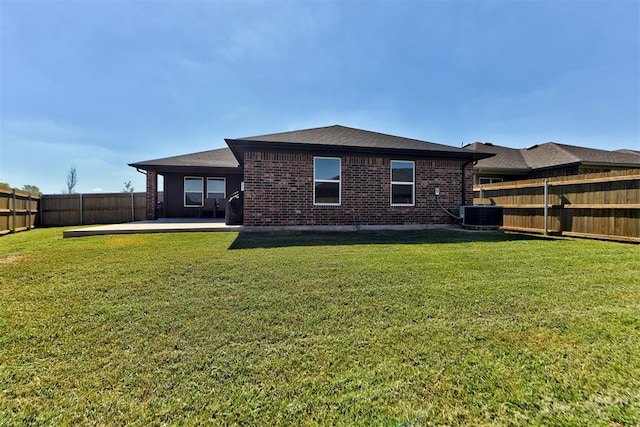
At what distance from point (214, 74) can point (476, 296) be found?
1097 centimetres

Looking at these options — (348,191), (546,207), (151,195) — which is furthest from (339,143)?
(151,195)

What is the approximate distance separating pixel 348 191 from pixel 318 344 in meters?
6.90

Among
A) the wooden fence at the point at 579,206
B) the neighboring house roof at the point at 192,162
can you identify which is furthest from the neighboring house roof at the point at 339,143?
the neighboring house roof at the point at 192,162

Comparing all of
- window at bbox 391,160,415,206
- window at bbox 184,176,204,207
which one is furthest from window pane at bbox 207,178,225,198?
window at bbox 391,160,415,206

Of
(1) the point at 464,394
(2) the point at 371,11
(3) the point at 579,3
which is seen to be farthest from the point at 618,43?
(1) the point at 464,394

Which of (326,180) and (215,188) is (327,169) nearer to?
(326,180)

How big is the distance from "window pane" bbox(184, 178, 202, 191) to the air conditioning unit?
11.2 m

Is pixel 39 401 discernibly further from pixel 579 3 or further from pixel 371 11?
pixel 579 3

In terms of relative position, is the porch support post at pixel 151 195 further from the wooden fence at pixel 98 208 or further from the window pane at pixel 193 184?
the wooden fence at pixel 98 208

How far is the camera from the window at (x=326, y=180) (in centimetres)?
855

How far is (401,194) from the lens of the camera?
9.13 meters

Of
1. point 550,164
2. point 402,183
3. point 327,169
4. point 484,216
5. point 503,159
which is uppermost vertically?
point 503,159

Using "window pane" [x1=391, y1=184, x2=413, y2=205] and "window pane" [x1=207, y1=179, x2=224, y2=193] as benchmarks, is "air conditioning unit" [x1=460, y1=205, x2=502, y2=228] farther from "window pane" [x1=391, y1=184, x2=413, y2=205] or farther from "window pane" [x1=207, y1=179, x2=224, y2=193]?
"window pane" [x1=207, y1=179, x2=224, y2=193]

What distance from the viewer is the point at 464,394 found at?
1.56m
